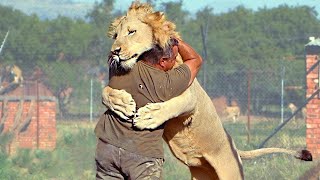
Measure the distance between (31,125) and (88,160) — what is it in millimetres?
1567

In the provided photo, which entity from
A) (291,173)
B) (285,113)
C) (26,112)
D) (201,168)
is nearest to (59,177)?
(26,112)

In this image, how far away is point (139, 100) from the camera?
5.48 m

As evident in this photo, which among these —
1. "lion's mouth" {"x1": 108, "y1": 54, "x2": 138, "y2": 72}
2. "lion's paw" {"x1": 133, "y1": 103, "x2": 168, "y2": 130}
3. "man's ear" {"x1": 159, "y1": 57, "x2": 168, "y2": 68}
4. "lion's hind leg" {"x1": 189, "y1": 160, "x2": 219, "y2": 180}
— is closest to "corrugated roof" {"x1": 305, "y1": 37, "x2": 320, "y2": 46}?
"lion's hind leg" {"x1": 189, "y1": 160, "x2": 219, "y2": 180}

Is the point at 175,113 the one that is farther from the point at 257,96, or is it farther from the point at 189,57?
the point at 257,96

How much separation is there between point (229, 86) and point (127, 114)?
378 inches

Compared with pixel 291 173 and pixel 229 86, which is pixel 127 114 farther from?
pixel 229 86

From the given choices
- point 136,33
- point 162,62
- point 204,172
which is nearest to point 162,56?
point 162,62

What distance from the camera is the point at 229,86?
14930mm

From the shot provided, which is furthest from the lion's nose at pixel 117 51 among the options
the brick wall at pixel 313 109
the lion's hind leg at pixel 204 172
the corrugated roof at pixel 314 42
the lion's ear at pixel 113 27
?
the corrugated roof at pixel 314 42

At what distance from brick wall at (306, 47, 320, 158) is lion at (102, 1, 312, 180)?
5.38 metres

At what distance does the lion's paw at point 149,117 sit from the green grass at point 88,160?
6029 millimetres

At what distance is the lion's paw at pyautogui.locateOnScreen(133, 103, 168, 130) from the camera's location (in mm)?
5410

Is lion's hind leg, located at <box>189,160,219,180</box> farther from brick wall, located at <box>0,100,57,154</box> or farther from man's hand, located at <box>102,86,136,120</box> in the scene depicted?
brick wall, located at <box>0,100,57,154</box>

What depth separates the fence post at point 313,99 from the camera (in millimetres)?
12367
